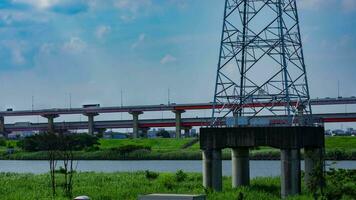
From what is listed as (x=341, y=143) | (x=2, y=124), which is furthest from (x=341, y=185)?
(x=2, y=124)

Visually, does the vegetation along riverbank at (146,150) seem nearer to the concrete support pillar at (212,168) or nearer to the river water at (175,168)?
the river water at (175,168)

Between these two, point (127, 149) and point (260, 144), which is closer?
point (260, 144)

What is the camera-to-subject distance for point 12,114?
158m

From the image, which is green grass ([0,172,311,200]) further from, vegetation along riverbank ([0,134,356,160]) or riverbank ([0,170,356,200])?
vegetation along riverbank ([0,134,356,160])

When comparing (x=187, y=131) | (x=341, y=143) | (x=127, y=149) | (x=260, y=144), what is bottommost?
(x=127, y=149)

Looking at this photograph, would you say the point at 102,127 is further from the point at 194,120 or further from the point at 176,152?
the point at 176,152

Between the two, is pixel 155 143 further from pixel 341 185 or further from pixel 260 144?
pixel 341 185

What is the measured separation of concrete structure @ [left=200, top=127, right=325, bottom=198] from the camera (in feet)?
92.3

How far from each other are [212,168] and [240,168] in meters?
1.93

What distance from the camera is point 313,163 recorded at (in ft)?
93.7

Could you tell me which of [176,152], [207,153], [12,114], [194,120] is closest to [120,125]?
[194,120]

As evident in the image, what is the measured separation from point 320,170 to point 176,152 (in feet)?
257

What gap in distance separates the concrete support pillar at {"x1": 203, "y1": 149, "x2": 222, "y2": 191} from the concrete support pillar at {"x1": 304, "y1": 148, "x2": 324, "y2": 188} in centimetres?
381

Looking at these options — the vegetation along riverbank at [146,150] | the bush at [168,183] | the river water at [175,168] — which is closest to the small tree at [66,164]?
the bush at [168,183]
